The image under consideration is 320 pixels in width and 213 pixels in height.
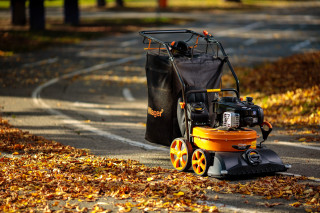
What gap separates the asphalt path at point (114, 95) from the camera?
373 inches

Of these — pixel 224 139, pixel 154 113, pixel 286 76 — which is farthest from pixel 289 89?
pixel 224 139

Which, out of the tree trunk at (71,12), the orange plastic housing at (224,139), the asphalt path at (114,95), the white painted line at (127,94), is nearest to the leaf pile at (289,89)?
the asphalt path at (114,95)

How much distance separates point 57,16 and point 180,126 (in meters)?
34.8

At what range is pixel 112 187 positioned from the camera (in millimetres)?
7000

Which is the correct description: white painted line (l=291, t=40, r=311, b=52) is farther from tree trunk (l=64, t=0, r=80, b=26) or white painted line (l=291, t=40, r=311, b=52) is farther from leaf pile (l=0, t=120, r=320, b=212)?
leaf pile (l=0, t=120, r=320, b=212)

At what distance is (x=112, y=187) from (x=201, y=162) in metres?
1.43

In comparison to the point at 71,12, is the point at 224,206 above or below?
below

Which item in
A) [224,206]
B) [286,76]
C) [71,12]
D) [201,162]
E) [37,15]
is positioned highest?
[71,12]

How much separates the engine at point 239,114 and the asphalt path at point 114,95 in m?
1.15

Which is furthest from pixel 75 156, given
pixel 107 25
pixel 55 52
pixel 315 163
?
pixel 107 25

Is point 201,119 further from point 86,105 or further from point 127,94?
point 127,94

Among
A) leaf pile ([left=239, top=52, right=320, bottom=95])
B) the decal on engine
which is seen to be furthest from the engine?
leaf pile ([left=239, top=52, right=320, bottom=95])

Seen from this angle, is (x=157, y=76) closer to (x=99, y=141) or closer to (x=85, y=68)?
(x=99, y=141)

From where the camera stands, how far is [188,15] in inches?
1567
